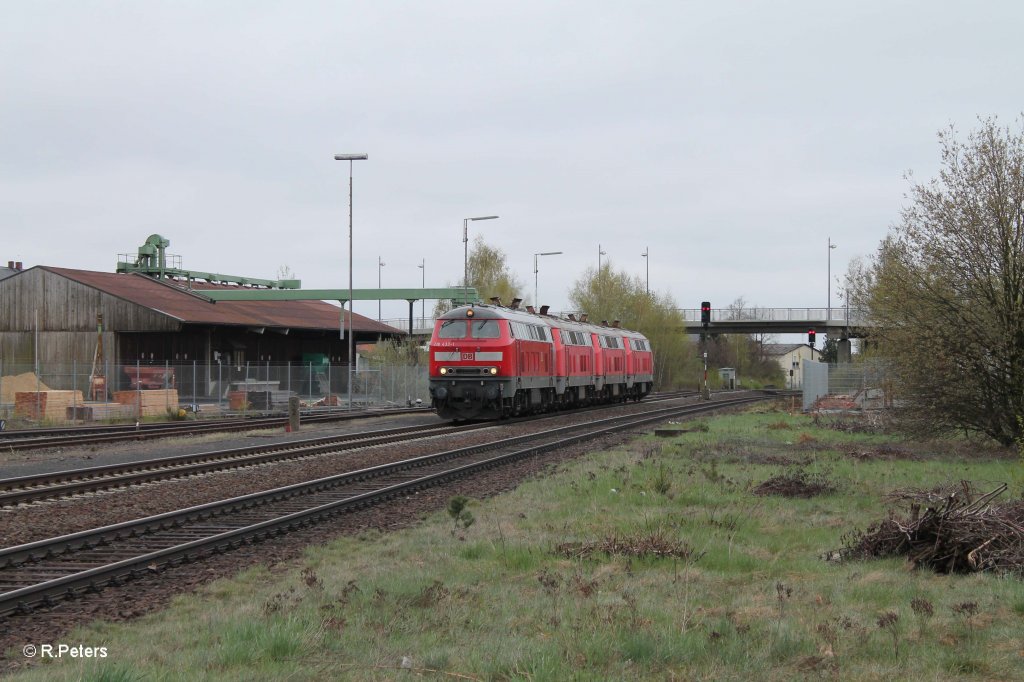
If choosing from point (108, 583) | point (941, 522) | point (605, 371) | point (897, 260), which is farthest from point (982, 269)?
point (605, 371)

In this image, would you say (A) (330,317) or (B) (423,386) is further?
(A) (330,317)

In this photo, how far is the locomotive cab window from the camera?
30.9m

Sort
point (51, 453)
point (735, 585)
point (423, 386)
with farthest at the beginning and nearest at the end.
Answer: point (423, 386) → point (51, 453) → point (735, 585)

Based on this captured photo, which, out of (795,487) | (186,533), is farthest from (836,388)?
(186,533)

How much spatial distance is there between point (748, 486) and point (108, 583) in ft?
31.4

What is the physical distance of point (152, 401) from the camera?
35.7 metres

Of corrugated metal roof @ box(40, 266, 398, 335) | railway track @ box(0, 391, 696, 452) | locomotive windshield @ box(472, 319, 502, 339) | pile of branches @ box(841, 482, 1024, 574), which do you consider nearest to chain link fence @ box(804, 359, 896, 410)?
locomotive windshield @ box(472, 319, 502, 339)

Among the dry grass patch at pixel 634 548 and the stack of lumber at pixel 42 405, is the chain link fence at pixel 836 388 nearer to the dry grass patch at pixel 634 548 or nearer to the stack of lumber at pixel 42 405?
the dry grass patch at pixel 634 548

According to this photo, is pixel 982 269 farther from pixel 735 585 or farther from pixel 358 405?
pixel 358 405

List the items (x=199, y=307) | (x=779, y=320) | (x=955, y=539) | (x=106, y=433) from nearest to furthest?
(x=955, y=539) < (x=106, y=433) < (x=199, y=307) < (x=779, y=320)

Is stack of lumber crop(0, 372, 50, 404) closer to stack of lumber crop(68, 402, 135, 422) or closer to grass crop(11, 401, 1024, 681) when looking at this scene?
stack of lumber crop(68, 402, 135, 422)

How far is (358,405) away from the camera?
4431 centimetres

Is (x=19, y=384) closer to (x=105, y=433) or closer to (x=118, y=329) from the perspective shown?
(x=118, y=329)

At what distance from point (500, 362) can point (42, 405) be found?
54.6ft
